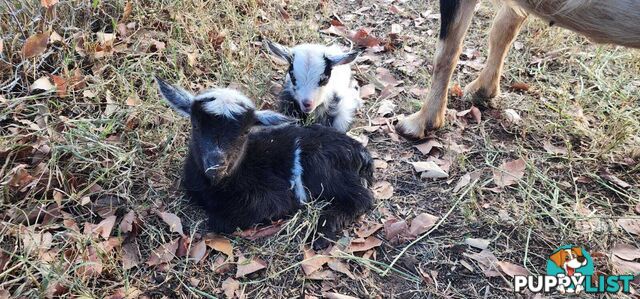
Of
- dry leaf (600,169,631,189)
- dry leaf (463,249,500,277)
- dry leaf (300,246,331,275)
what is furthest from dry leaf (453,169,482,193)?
dry leaf (300,246,331,275)

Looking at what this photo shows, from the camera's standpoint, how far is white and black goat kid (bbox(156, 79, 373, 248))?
2994mm

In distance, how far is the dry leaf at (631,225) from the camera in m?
3.24

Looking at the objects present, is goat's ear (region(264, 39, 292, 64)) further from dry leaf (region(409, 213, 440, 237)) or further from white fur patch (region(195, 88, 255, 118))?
dry leaf (region(409, 213, 440, 237))

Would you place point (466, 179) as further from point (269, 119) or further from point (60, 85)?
point (60, 85)

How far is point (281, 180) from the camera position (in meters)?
3.29

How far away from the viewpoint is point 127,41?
176 inches

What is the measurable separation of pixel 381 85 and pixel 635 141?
213 centimetres

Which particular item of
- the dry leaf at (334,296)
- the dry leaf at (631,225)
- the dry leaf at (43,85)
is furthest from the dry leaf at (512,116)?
the dry leaf at (43,85)

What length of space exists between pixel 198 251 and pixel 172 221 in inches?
11.9

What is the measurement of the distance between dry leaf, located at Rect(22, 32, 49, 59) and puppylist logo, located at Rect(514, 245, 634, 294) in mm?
3898

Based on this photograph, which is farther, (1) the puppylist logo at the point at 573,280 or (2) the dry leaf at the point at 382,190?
(2) the dry leaf at the point at 382,190

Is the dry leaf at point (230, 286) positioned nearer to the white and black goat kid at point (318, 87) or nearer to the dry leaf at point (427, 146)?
the white and black goat kid at point (318, 87)

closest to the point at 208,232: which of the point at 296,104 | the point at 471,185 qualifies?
the point at 296,104

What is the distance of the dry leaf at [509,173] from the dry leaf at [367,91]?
1422 mm
